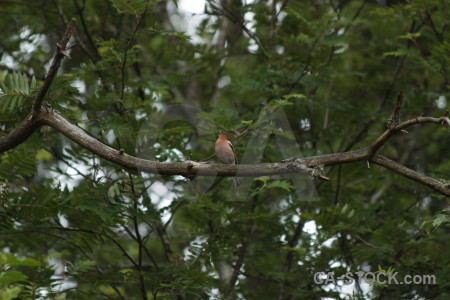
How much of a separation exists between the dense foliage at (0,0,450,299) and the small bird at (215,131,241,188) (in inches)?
6.9

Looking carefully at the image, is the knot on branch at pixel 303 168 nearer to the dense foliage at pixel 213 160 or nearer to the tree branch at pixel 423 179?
the tree branch at pixel 423 179

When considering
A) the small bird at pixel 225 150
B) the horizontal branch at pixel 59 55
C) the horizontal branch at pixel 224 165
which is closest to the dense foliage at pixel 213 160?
the small bird at pixel 225 150

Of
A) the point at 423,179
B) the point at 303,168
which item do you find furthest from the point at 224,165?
the point at 423,179

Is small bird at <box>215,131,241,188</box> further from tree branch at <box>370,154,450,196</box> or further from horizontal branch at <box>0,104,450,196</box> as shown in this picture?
tree branch at <box>370,154,450,196</box>

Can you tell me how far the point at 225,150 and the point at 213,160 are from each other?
39.6 inches

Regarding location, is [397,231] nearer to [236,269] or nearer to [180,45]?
[236,269]

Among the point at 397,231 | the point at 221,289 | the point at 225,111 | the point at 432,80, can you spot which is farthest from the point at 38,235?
the point at 432,80

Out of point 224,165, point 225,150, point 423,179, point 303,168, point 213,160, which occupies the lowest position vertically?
point 423,179

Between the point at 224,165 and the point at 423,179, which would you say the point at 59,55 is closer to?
the point at 224,165

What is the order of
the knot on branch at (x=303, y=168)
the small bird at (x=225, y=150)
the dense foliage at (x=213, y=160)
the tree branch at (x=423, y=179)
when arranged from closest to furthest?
the tree branch at (x=423, y=179) < the knot on branch at (x=303, y=168) < the dense foliage at (x=213, y=160) < the small bird at (x=225, y=150)

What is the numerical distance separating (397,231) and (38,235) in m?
5.07

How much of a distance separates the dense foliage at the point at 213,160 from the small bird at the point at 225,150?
17cm

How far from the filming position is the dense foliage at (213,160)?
5.81m

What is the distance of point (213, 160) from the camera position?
24.0ft
